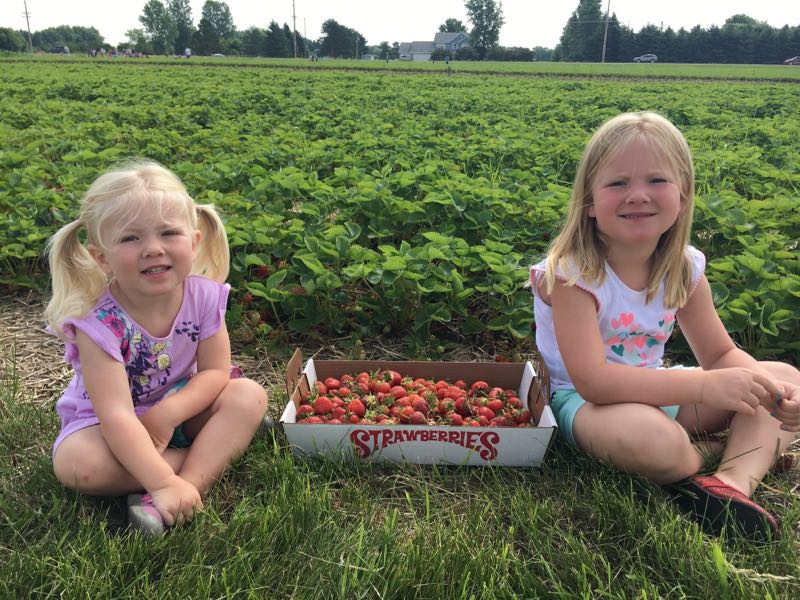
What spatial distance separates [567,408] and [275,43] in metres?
81.6

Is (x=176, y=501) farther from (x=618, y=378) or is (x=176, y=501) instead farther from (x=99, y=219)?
(x=618, y=378)

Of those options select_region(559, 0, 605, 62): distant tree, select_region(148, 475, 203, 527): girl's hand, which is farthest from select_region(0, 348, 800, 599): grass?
select_region(559, 0, 605, 62): distant tree

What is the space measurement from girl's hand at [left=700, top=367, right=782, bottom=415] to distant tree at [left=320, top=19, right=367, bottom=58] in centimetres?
9958

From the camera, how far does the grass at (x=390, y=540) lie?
5.41ft

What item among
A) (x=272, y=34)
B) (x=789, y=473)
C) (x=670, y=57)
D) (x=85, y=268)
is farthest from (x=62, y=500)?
(x=670, y=57)

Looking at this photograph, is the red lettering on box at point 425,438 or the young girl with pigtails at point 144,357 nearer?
the young girl with pigtails at point 144,357

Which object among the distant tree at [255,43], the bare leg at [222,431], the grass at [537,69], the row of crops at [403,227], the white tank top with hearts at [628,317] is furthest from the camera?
the distant tree at [255,43]

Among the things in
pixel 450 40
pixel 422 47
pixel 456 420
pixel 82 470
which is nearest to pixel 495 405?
pixel 456 420

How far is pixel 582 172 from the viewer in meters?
2.17

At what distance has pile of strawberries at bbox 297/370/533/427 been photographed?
92.0 inches

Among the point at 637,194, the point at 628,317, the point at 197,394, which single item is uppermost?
the point at 637,194

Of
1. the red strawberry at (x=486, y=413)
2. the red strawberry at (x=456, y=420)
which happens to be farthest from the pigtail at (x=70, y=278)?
the red strawberry at (x=486, y=413)

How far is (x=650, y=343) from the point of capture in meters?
2.31

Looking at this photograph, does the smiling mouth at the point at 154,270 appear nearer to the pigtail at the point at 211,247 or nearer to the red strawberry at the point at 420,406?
the pigtail at the point at 211,247
